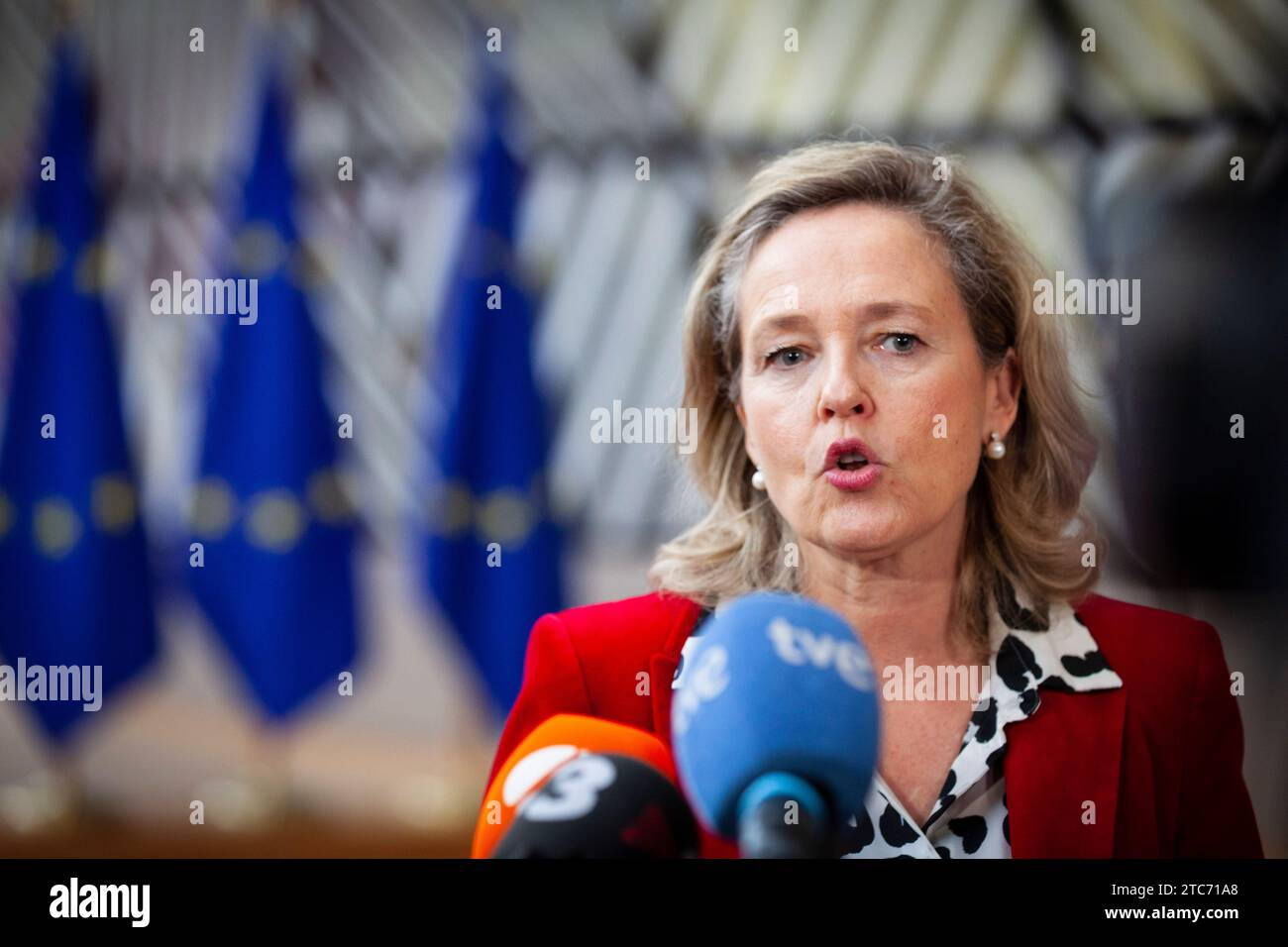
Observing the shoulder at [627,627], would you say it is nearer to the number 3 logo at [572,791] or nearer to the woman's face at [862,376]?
the woman's face at [862,376]

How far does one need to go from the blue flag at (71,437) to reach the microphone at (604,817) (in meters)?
1.91

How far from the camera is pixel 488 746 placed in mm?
2533

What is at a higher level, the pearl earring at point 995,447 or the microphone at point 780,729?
the pearl earring at point 995,447

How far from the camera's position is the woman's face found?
1730 millimetres

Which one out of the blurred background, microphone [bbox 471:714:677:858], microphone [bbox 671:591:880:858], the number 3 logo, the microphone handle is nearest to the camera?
the microphone handle

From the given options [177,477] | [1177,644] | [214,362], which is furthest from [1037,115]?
[177,477]

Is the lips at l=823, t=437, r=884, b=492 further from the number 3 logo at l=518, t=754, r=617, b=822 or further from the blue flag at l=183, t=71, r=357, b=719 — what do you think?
the blue flag at l=183, t=71, r=357, b=719

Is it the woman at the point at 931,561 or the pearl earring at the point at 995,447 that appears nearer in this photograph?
the woman at the point at 931,561

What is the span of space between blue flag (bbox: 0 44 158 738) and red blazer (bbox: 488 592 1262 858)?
141 cm
